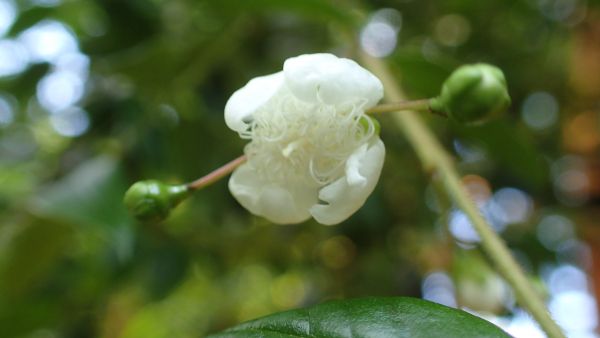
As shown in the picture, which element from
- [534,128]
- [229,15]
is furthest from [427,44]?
[229,15]

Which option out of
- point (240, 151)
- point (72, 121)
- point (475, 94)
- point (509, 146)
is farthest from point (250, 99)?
point (72, 121)

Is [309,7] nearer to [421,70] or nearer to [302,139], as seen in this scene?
[421,70]

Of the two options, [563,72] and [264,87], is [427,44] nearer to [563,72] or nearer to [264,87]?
[563,72]

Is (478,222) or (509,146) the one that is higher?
(509,146)

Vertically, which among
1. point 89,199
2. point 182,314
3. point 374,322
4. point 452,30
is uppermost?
point 452,30

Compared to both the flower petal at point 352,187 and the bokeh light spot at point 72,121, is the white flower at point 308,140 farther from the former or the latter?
the bokeh light spot at point 72,121

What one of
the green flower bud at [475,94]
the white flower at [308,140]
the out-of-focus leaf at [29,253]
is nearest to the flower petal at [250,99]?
the white flower at [308,140]

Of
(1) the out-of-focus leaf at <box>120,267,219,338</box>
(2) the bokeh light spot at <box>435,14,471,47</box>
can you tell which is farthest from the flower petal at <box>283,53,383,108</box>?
(1) the out-of-focus leaf at <box>120,267,219,338</box>
